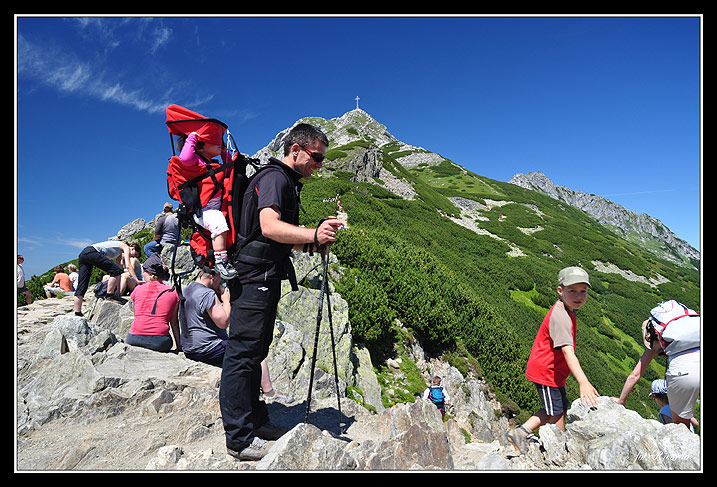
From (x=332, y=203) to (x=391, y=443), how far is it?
63.0ft

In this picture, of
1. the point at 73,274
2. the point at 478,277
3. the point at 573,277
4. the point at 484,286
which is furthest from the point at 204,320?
the point at 478,277

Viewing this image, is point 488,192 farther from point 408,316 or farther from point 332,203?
point 408,316

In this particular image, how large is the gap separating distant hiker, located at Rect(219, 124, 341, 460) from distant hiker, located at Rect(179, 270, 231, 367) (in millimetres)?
1853

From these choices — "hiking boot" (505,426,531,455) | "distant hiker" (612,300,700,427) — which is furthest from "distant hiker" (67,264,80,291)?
"distant hiker" (612,300,700,427)

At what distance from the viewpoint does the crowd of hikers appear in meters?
2.83

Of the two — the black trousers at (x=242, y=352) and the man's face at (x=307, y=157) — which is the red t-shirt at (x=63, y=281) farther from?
the man's face at (x=307, y=157)

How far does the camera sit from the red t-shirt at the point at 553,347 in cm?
370

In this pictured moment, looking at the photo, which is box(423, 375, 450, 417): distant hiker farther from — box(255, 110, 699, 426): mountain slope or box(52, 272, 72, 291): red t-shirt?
box(52, 272, 72, 291): red t-shirt

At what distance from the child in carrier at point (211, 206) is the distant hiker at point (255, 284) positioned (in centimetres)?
37

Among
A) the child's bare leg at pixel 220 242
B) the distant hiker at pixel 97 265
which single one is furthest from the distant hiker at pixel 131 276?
the child's bare leg at pixel 220 242

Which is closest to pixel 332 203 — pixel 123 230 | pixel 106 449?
pixel 106 449

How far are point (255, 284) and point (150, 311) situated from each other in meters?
3.60

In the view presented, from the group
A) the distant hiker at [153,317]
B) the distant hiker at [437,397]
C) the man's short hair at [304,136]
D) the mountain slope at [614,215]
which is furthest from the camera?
the mountain slope at [614,215]
